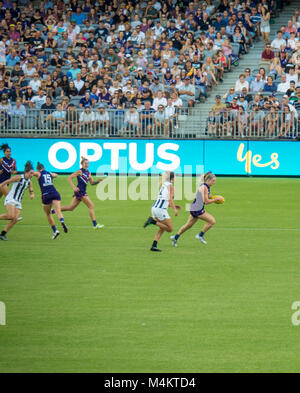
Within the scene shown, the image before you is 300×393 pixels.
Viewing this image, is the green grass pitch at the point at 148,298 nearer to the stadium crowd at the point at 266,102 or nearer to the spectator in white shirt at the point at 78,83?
the stadium crowd at the point at 266,102

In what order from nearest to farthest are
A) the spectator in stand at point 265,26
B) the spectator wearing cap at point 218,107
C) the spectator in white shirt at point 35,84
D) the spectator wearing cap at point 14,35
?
the spectator wearing cap at point 218,107, the spectator in white shirt at point 35,84, the spectator in stand at point 265,26, the spectator wearing cap at point 14,35

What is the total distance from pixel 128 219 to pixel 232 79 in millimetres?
14622

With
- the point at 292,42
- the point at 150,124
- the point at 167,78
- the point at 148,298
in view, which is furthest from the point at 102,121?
the point at 148,298

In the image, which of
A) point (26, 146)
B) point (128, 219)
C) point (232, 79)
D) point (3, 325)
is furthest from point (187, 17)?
point (3, 325)

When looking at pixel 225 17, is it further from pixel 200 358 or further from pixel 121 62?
pixel 200 358

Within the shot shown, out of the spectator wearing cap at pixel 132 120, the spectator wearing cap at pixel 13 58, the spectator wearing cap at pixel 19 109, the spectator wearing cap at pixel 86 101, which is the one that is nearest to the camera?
the spectator wearing cap at pixel 132 120

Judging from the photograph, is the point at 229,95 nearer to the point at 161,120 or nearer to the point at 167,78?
the point at 167,78

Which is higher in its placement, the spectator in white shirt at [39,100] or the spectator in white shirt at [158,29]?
the spectator in white shirt at [158,29]

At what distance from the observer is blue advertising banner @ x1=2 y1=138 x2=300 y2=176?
2947 centimetres

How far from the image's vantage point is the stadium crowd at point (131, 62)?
30125 mm

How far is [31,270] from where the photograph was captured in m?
13.8

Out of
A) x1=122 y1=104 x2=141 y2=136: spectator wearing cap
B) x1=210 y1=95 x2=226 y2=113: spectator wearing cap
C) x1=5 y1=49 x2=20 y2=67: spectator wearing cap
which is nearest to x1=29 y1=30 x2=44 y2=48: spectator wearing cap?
x1=5 y1=49 x2=20 y2=67: spectator wearing cap

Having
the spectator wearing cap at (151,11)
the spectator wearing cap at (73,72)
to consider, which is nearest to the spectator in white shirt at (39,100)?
the spectator wearing cap at (73,72)

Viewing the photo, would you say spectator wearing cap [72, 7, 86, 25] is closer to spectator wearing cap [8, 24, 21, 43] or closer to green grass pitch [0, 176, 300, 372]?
spectator wearing cap [8, 24, 21, 43]
